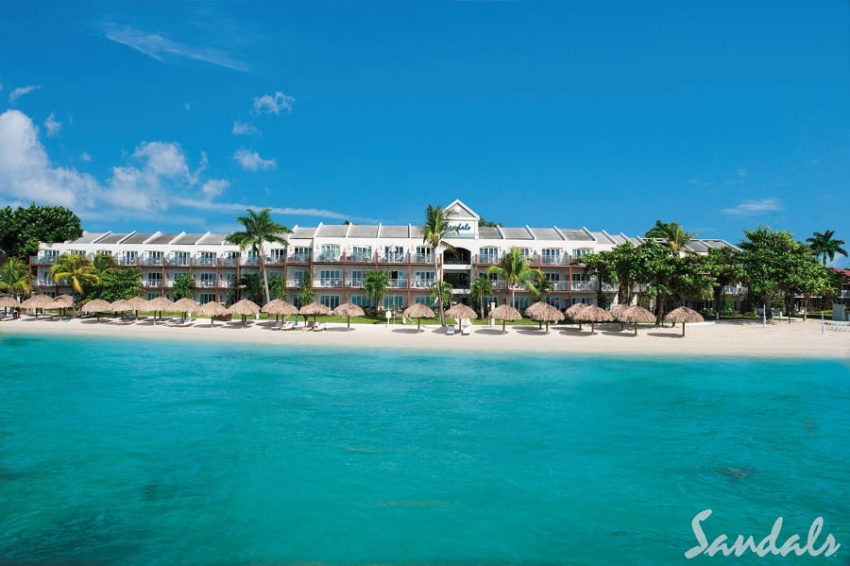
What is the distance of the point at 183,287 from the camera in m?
45.1

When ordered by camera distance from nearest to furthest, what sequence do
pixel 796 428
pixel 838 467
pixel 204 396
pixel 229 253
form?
1. pixel 838 467
2. pixel 796 428
3. pixel 204 396
4. pixel 229 253

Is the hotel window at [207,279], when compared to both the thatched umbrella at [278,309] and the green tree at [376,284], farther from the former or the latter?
the green tree at [376,284]

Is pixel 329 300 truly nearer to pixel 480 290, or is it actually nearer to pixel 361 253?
pixel 361 253

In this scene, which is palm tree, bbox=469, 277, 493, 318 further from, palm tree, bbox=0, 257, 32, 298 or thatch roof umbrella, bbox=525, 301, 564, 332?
palm tree, bbox=0, 257, 32, 298

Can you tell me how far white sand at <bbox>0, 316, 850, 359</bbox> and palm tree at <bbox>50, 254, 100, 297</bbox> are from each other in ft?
11.9

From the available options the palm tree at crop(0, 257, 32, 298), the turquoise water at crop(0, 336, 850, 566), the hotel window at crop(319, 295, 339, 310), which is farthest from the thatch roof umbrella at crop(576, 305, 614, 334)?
the palm tree at crop(0, 257, 32, 298)

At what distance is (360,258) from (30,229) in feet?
106

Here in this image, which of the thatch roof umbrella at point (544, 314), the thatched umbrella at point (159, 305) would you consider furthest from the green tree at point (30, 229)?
the thatch roof umbrella at point (544, 314)

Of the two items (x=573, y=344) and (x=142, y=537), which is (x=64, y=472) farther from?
(x=573, y=344)

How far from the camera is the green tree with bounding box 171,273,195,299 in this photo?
147 feet

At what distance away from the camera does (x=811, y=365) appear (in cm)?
2731

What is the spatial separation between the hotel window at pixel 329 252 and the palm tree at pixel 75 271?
58.5ft

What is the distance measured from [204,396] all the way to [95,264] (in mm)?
31718

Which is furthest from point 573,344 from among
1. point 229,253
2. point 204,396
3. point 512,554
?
point 229,253
